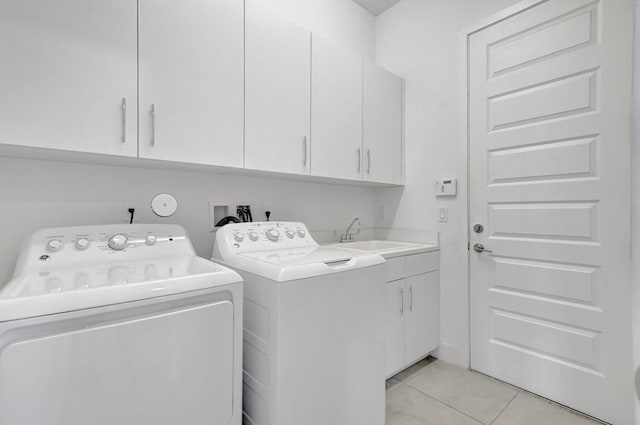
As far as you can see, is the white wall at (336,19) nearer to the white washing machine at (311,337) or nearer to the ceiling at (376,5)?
the ceiling at (376,5)

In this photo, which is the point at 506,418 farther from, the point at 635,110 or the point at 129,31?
the point at 129,31

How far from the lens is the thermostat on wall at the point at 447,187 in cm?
222

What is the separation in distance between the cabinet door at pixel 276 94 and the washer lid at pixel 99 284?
0.71 meters

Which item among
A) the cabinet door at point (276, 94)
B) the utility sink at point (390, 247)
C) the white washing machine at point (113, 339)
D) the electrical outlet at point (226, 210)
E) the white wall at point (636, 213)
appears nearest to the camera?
the white wall at point (636, 213)

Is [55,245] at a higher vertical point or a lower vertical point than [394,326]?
higher

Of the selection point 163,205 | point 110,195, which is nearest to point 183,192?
point 163,205

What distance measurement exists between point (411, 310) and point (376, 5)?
8.29ft

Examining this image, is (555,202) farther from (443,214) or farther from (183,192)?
(183,192)

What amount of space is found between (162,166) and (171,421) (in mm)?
1138

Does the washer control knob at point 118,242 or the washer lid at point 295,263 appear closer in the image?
the washer lid at point 295,263

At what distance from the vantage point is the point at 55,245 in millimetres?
1226

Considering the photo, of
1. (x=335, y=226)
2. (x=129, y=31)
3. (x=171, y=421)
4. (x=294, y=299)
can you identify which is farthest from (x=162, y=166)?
(x=335, y=226)

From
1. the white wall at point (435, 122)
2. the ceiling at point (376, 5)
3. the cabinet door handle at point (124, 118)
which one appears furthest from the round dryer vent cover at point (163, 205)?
the ceiling at point (376, 5)

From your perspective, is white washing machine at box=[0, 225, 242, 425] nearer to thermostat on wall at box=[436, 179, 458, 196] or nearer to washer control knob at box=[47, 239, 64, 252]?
washer control knob at box=[47, 239, 64, 252]
